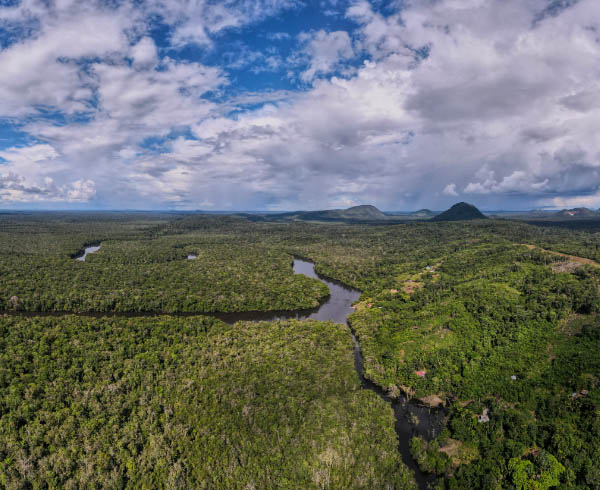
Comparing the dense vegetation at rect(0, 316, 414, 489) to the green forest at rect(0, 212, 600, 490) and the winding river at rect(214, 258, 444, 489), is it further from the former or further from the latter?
the winding river at rect(214, 258, 444, 489)

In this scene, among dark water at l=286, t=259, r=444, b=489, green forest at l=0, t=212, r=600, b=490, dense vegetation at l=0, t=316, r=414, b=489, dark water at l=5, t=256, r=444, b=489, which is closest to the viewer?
dense vegetation at l=0, t=316, r=414, b=489

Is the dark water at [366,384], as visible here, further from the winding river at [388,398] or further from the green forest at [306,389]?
the green forest at [306,389]

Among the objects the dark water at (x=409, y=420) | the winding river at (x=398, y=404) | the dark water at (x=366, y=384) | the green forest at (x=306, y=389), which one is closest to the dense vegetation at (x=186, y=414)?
the green forest at (x=306, y=389)

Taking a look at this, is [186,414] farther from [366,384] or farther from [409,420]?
[409,420]

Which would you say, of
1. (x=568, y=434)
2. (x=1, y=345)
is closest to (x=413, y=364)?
(x=568, y=434)

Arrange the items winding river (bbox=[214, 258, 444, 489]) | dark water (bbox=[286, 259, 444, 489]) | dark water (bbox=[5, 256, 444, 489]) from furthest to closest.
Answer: dark water (bbox=[5, 256, 444, 489]), winding river (bbox=[214, 258, 444, 489]), dark water (bbox=[286, 259, 444, 489])

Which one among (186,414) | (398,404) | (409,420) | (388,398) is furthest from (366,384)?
(186,414)

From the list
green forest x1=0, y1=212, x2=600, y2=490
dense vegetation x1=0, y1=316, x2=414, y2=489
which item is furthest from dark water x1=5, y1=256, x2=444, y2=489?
dense vegetation x1=0, y1=316, x2=414, y2=489

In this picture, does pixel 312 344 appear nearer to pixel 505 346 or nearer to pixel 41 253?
pixel 505 346
